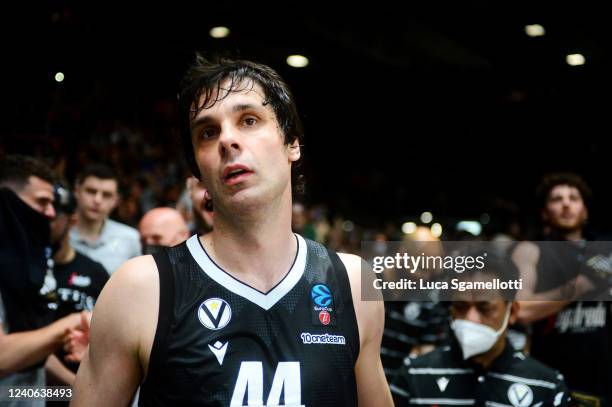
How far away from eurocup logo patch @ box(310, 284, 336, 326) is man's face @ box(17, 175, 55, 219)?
1683mm

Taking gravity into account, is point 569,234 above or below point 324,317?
above

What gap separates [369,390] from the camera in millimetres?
2045

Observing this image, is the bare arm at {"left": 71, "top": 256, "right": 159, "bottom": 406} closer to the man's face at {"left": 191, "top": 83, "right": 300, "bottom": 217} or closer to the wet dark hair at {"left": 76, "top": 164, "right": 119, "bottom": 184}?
the man's face at {"left": 191, "top": 83, "right": 300, "bottom": 217}

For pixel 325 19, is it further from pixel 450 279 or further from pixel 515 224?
pixel 515 224

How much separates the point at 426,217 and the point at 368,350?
52.8 feet

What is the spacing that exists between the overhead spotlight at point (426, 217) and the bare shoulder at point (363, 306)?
15.5m

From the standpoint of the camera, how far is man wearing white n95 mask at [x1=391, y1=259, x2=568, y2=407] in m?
3.16

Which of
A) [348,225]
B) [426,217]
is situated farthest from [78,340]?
[426,217]

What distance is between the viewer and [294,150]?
83.3 inches

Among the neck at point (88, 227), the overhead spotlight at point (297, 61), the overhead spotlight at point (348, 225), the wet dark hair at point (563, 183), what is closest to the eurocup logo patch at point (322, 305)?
the wet dark hair at point (563, 183)

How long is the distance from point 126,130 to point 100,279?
4.80m

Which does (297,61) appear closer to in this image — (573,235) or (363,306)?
(573,235)

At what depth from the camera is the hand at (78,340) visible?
254cm

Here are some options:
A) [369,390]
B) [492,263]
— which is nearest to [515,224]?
[492,263]
